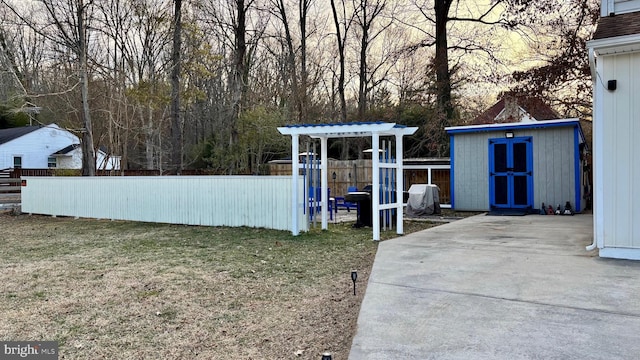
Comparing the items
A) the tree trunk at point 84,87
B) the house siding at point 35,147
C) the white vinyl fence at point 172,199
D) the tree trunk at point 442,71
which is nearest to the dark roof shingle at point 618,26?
the white vinyl fence at point 172,199

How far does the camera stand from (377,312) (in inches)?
133

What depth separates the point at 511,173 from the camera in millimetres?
11008

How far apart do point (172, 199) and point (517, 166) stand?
8.27 meters

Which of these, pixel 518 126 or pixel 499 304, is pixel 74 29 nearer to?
pixel 518 126

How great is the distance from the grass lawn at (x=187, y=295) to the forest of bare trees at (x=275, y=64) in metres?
7.81

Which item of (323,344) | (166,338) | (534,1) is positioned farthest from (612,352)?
(534,1)

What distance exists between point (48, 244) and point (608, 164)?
8280 millimetres

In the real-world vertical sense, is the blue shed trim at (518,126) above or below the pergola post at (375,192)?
above

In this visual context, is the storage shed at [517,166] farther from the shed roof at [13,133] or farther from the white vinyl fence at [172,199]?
the shed roof at [13,133]

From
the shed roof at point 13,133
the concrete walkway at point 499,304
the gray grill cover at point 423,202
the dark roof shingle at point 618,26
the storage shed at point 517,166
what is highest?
the shed roof at point 13,133

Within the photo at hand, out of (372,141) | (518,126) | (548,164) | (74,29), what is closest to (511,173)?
(548,164)

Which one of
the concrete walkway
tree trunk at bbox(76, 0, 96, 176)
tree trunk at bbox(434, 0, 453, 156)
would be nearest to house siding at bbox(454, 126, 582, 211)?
the concrete walkway

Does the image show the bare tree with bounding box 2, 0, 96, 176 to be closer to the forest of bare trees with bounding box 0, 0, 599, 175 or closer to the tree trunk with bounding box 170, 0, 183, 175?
the forest of bare trees with bounding box 0, 0, 599, 175

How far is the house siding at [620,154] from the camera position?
16.0ft
